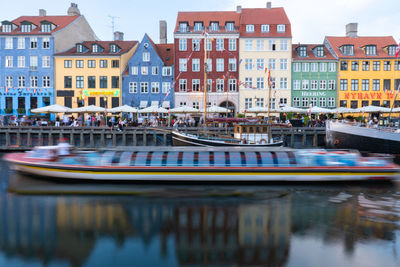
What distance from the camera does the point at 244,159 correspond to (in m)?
17.7

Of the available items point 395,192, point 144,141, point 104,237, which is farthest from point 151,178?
point 144,141

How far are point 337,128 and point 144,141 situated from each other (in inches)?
661

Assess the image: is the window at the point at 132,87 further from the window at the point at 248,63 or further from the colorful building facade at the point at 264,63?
the window at the point at 248,63

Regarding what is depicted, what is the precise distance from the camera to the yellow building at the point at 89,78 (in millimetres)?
50156

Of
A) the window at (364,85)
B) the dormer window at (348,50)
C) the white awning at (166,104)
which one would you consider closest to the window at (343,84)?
the window at (364,85)

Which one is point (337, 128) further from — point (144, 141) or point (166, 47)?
point (166, 47)

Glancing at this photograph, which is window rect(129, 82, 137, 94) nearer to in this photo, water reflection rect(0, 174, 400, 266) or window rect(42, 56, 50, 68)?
window rect(42, 56, 50, 68)

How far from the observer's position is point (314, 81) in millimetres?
50625

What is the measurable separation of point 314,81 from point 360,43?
365 inches

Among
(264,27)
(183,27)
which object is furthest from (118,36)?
(264,27)

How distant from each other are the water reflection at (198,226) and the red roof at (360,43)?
127 ft

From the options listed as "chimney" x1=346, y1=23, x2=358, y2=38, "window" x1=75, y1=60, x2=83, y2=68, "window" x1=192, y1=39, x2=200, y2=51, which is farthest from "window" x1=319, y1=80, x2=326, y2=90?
"window" x1=75, y1=60, x2=83, y2=68

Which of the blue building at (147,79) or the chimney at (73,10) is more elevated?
the chimney at (73,10)

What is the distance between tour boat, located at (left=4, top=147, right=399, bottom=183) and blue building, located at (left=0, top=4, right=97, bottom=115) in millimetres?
35809
